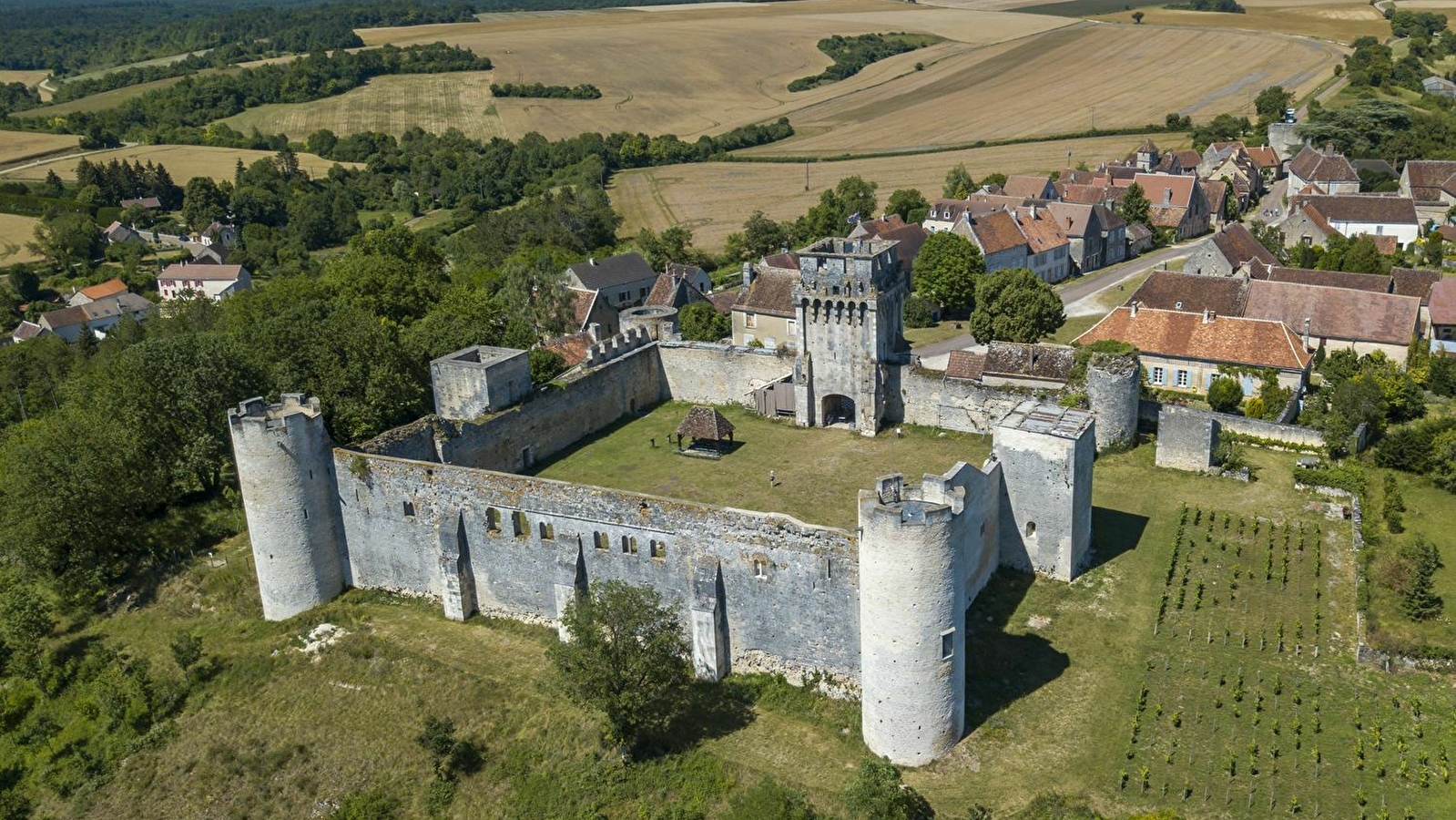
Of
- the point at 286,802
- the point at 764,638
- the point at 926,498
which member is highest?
the point at 926,498

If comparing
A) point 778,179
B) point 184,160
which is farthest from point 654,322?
point 184,160

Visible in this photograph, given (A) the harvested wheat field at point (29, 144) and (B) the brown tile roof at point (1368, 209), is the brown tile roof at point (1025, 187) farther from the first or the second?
(A) the harvested wheat field at point (29, 144)

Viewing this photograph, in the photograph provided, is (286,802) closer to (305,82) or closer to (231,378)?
(231,378)

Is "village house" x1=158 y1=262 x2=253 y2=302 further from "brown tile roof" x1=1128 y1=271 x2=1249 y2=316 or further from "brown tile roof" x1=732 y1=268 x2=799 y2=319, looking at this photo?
"brown tile roof" x1=1128 y1=271 x2=1249 y2=316

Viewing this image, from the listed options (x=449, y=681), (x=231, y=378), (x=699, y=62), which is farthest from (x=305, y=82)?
(x=449, y=681)

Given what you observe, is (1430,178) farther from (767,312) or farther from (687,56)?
(687,56)

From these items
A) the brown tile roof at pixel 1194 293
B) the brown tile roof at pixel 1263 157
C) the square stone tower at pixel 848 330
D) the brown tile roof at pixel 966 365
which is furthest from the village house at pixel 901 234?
the brown tile roof at pixel 1263 157

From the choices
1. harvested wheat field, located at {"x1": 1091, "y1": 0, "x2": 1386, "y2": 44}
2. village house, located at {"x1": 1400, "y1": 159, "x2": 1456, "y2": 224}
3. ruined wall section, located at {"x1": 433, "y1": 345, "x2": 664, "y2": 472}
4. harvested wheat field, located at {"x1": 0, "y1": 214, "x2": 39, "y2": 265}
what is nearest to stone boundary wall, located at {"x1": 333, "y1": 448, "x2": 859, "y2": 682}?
ruined wall section, located at {"x1": 433, "y1": 345, "x2": 664, "y2": 472}
